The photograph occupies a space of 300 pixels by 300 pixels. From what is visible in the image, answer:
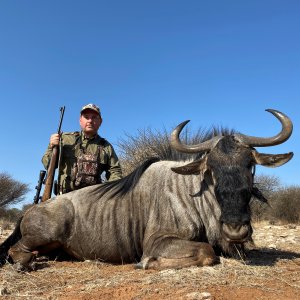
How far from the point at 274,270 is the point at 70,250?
239cm

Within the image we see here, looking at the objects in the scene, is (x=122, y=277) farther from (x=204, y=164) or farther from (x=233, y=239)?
(x=204, y=164)

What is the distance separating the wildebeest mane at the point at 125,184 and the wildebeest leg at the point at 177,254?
0.94 metres

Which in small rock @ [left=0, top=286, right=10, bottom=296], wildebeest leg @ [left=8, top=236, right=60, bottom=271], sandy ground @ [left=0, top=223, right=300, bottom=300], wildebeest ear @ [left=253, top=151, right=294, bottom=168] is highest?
wildebeest ear @ [left=253, top=151, right=294, bottom=168]

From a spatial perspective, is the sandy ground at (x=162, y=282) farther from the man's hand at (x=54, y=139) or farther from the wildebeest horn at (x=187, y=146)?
the man's hand at (x=54, y=139)

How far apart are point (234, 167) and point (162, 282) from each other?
4.34ft

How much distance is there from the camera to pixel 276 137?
4.43 m

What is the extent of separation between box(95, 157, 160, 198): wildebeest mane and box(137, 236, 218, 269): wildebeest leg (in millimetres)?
944

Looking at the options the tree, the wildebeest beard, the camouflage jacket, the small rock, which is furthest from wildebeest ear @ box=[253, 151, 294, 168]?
the tree

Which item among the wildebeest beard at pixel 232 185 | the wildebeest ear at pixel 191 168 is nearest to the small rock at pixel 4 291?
the wildebeest beard at pixel 232 185

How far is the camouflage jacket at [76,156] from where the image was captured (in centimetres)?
657

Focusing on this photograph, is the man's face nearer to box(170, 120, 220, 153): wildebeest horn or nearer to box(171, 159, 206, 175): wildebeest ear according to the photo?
box(170, 120, 220, 153): wildebeest horn

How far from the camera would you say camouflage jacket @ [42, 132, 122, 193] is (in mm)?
6570

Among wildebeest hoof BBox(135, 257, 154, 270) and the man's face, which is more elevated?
the man's face

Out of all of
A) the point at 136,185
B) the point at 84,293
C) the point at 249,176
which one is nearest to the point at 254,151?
the point at 249,176
